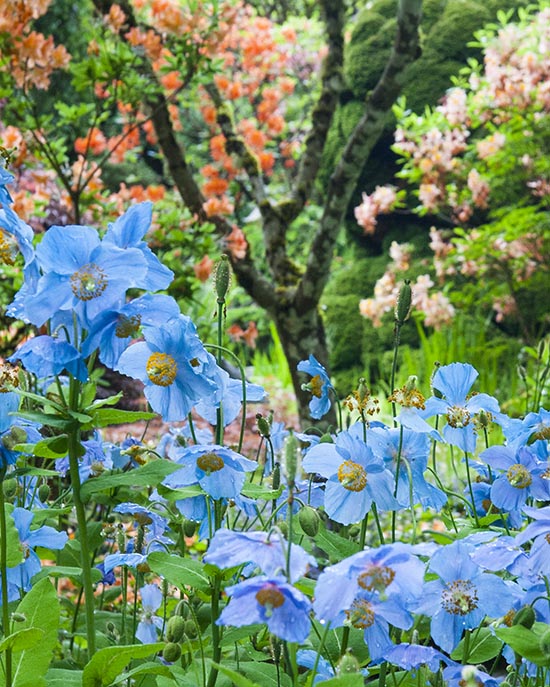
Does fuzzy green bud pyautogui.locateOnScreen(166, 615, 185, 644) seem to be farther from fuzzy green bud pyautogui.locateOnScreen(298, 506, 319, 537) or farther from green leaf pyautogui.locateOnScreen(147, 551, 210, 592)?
fuzzy green bud pyautogui.locateOnScreen(298, 506, 319, 537)

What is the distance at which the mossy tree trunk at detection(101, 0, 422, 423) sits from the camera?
3.37m

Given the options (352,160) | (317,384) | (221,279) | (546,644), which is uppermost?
(352,160)

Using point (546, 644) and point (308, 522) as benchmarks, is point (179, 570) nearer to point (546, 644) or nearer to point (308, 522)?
point (308, 522)

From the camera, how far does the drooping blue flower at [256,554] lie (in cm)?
67

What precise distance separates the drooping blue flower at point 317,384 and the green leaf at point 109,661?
0.42 meters

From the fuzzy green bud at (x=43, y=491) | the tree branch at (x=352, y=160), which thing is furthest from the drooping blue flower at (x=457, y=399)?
the tree branch at (x=352, y=160)

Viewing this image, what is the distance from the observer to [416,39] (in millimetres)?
3322

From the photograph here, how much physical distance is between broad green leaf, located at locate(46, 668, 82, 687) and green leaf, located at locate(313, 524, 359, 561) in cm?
30

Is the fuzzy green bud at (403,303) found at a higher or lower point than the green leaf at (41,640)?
higher

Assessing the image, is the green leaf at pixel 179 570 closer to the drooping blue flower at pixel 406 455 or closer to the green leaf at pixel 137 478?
the green leaf at pixel 137 478

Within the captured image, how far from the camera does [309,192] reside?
4.05 meters

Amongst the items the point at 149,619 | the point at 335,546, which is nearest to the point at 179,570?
the point at 335,546

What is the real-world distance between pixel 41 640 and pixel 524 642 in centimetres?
48

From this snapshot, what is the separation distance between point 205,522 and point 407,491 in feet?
0.86
